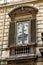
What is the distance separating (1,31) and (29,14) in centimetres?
212

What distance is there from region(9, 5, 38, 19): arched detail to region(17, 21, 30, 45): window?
66cm

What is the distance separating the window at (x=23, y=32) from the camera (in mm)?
15391

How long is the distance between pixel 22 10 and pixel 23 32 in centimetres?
145

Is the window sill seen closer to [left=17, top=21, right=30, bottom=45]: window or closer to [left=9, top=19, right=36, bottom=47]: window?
[left=9, top=19, right=36, bottom=47]: window

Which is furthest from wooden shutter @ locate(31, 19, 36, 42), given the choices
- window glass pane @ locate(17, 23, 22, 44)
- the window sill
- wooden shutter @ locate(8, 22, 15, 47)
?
wooden shutter @ locate(8, 22, 15, 47)

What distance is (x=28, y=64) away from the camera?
14.6 m

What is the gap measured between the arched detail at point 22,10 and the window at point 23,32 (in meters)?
0.66

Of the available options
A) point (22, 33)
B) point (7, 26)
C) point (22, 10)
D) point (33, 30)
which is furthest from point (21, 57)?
point (22, 10)

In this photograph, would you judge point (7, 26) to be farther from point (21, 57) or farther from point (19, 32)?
point (21, 57)

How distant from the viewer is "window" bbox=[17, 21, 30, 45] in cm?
1539

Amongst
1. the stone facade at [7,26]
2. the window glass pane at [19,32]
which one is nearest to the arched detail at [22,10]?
the stone facade at [7,26]

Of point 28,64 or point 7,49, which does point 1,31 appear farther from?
point 28,64

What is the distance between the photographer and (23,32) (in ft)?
51.3

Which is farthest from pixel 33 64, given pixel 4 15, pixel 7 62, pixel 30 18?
pixel 4 15
